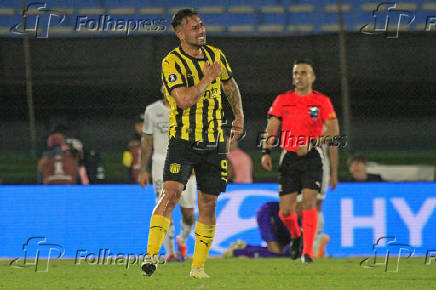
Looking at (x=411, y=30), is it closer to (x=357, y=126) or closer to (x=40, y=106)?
(x=357, y=126)

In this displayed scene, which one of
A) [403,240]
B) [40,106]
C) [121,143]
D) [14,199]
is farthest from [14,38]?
[403,240]

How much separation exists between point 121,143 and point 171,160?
794cm

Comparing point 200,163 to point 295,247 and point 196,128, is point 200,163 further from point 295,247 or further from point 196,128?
point 295,247

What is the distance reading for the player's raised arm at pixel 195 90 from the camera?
615 centimetres

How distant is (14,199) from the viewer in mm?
10445

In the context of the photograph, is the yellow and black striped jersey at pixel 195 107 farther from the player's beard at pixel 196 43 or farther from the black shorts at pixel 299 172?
the black shorts at pixel 299 172

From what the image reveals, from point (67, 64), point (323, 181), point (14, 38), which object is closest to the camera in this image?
point (323, 181)

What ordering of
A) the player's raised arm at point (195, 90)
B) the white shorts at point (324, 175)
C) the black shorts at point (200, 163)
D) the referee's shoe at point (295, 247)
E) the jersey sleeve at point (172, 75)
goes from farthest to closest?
1. the referee's shoe at point (295, 247)
2. the white shorts at point (324, 175)
3. the black shorts at point (200, 163)
4. the jersey sleeve at point (172, 75)
5. the player's raised arm at point (195, 90)

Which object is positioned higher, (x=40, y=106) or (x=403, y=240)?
(x=40, y=106)

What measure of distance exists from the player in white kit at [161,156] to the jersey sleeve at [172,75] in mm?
3114

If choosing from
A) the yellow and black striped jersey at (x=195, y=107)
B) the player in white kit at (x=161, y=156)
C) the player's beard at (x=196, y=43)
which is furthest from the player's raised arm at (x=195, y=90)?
Answer: the player in white kit at (x=161, y=156)

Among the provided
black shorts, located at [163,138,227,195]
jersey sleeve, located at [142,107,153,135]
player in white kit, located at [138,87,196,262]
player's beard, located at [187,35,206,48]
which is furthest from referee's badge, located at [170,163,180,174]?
jersey sleeve, located at [142,107,153,135]

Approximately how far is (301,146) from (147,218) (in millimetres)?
2369

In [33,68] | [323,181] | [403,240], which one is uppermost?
[33,68]
